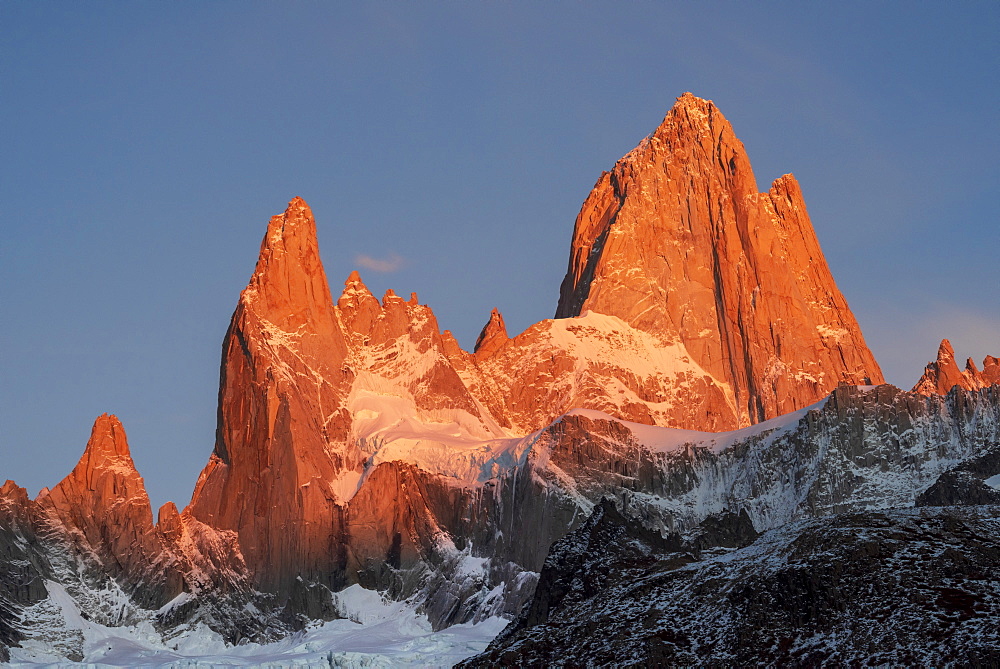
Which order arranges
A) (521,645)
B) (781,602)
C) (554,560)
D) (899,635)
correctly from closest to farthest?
(899,635) → (781,602) → (521,645) → (554,560)

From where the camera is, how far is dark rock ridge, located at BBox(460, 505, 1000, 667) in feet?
306

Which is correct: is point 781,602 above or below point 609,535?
below

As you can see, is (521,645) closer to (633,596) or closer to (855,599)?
(633,596)

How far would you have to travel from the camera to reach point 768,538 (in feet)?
372

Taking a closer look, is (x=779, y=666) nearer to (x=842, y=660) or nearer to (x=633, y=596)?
(x=842, y=660)

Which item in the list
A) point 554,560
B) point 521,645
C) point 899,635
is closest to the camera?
point 899,635

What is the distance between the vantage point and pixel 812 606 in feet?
325

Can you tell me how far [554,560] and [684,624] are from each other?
77.2 ft

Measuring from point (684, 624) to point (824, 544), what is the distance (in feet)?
28.2

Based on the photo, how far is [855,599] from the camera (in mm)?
97938

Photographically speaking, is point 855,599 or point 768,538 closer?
point 855,599

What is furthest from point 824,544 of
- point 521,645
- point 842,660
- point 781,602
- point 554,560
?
point 554,560

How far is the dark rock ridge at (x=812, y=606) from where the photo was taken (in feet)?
306

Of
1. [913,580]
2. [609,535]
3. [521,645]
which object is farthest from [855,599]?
[609,535]
